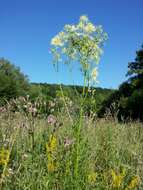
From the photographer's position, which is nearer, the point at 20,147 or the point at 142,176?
the point at 142,176

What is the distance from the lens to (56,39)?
3.42 metres

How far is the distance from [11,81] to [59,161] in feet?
82.3

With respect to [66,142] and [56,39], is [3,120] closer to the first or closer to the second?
[66,142]

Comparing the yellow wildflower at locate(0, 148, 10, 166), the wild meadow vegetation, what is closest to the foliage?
the wild meadow vegetation

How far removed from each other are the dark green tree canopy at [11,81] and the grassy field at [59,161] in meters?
20.4

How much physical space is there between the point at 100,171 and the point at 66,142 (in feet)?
2.50

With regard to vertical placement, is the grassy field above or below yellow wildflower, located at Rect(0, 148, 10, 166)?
below

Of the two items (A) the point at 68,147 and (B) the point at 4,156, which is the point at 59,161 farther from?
(B) the point at 4,156

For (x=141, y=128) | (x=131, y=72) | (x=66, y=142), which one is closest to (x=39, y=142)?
(x=66, y=142)

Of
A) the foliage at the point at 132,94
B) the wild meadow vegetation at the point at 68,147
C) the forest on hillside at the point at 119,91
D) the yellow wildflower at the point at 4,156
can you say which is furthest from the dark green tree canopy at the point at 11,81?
the yellow wildflower at the point at 4,156

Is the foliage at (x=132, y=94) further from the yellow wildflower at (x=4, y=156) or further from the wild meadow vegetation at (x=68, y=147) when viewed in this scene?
the yellow wildflower at (x=4, y=156)

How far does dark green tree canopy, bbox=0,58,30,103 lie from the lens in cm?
2703

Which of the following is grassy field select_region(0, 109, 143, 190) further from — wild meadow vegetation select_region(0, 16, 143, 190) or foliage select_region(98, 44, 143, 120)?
foliage select_region(98, 44, 143, 120)

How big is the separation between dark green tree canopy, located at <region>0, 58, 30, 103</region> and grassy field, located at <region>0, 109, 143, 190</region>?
66.8 ft
